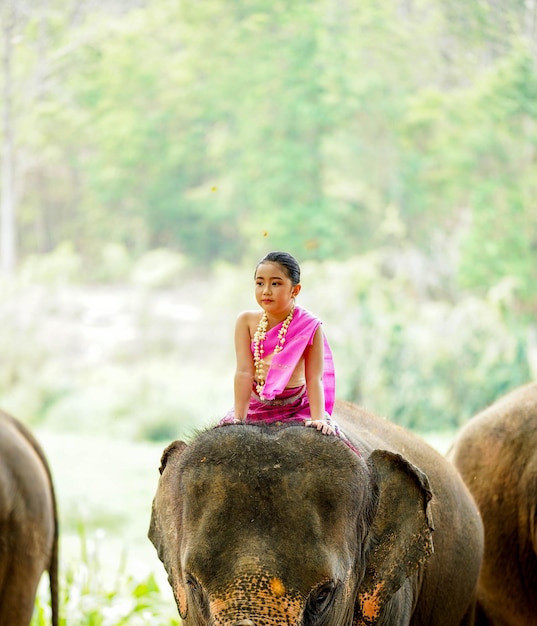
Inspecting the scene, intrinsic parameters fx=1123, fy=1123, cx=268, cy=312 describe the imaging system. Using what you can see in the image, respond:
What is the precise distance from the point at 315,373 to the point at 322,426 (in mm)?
157

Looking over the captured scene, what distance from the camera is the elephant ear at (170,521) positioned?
2119mm

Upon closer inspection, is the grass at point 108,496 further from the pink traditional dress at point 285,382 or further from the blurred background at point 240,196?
the pink traditional dress at point 285,382

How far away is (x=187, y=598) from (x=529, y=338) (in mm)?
9104

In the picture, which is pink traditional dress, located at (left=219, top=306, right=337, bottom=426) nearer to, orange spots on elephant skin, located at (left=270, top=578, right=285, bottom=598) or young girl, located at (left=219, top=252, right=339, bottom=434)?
young girl, located at (left=219, top=252, right=339, bottom=434)

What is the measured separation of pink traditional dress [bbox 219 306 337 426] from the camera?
2273 millimetres

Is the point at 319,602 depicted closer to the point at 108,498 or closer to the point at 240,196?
the point at 108,498

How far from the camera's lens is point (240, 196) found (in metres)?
12.5

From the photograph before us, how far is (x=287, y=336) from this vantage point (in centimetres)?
230

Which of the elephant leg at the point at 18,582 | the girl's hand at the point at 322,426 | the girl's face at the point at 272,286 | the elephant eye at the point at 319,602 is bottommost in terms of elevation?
the elephant leg at the point at 18,582

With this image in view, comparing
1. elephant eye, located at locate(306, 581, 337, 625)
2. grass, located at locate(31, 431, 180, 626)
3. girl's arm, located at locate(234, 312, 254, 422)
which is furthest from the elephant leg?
grass, located at locate(31, 431, 180, 626)

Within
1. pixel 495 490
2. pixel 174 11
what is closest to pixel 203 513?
pixel 495 490

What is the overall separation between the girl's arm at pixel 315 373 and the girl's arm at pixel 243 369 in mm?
121

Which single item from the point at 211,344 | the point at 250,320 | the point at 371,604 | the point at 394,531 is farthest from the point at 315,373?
the point at 211,344

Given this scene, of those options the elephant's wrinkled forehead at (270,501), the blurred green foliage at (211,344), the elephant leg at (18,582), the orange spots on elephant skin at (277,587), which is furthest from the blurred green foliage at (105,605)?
the blurred green foliage at (211,344)
